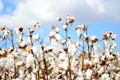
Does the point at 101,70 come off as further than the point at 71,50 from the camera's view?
Yes

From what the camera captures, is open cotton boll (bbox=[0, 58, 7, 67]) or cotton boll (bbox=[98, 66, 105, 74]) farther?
cotton boll (bbox=[98, 66, 105, 74])

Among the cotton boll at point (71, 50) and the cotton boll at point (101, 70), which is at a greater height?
the cotton boll at point (71, 50)

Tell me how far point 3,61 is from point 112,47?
2.31 metres

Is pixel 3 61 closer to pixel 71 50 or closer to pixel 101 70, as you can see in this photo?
pixel 71 50

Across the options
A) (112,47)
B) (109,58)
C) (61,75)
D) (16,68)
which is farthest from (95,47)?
(112,47)

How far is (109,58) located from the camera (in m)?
4.79

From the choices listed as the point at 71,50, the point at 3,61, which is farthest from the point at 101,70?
the point at 3,61

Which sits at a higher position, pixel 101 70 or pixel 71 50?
pixel 71 50

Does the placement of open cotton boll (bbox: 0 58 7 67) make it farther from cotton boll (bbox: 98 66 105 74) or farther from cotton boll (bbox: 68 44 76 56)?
cotton boll (bbox: 98 66 105 74)

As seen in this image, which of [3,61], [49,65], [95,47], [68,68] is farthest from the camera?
[49,65]

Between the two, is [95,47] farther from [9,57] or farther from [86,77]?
[9,57]

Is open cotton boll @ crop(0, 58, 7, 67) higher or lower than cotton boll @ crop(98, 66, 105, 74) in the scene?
higher

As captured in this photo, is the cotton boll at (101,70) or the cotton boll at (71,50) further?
the cotton boll at (101,70)

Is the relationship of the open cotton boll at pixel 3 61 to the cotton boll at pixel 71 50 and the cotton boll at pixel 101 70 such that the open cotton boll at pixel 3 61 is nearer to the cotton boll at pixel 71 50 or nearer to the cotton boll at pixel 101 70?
the cotton boll at pixel 71 50
